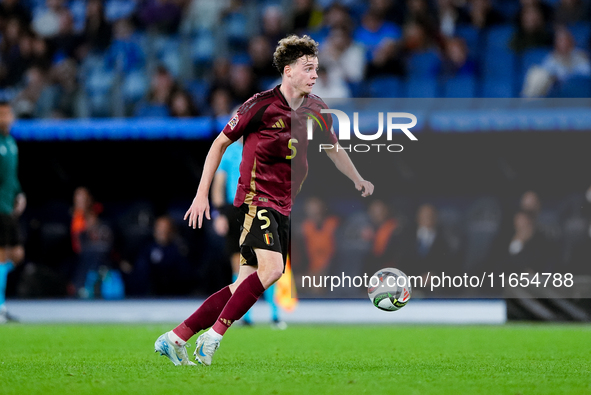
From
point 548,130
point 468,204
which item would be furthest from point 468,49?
point 468,204

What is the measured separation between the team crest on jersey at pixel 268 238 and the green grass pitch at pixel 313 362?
28.4 inches

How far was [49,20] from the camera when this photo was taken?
16000 mm

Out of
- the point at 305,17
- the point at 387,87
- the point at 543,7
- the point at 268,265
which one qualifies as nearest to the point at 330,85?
the point at 387,87

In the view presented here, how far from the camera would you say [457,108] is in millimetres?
11148

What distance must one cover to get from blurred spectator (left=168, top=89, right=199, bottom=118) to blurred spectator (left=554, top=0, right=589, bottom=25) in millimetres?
5515

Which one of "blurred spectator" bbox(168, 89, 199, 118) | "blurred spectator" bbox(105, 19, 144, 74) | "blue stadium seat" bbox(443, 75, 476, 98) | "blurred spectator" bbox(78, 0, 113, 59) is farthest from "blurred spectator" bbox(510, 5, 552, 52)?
"blurred spectator" bbox(78, 0, 113, 59)

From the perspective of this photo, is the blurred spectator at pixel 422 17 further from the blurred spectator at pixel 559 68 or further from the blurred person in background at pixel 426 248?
the blurred person in background at pixel 426 248

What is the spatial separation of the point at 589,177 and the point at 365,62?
163 inches

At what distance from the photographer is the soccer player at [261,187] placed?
493 centimetres

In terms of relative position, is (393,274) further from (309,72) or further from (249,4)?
(249,4)

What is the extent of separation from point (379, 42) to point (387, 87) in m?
1.06

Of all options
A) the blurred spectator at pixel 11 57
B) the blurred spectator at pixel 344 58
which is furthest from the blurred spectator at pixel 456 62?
the blurred spectator at pixel 11 57

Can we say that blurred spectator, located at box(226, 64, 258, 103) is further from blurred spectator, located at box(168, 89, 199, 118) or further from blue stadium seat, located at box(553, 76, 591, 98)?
blue stadium seat, located at box(553, 76, 591, 98)

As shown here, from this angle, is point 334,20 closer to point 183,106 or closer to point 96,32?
point 183,106
